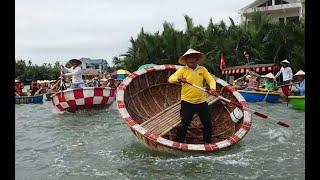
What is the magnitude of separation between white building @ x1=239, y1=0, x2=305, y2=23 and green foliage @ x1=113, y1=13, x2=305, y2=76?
16.9 feet

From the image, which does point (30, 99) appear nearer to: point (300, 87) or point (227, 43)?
point (300, 87)

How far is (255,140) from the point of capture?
26.4 ft

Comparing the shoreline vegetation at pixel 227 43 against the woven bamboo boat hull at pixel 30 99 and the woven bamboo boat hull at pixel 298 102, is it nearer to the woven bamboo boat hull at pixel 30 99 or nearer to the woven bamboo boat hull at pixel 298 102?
the woven bamboo boat hull at pixel 298 102

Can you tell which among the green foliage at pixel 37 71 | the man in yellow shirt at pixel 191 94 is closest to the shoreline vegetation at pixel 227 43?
the man in yellow shirt at pixel 191 94

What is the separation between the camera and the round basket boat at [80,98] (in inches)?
479

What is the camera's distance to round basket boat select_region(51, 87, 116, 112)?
39.9 feet

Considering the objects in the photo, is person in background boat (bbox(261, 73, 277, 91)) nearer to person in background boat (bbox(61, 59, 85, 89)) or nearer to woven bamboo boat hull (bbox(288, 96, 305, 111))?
woven bamboo boat hull (bbox(288, 96, 305, 111))

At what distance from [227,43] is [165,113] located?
20144mm

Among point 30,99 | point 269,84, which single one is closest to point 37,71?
point 30,99

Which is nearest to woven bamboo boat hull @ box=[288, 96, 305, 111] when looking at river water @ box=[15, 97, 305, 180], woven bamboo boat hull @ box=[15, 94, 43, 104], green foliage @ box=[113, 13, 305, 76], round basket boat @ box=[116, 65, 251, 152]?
river water @ box=[15, 97, 305, 180]

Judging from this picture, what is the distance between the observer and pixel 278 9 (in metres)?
34.3
